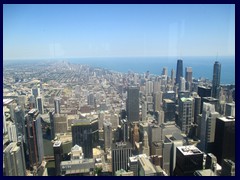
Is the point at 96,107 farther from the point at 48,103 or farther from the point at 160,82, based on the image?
the point at 160,82

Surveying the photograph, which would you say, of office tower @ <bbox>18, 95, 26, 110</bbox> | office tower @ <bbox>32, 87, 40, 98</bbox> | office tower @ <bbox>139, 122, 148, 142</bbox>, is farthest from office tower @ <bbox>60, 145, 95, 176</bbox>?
office tower @ <bbox>139, 122, 148, 142</bbox>

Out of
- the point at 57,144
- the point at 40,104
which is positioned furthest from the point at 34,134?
the point at 40,104

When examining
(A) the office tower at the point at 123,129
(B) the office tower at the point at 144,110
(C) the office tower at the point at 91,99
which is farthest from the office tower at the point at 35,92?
(B) the office tower at the point at 144,110

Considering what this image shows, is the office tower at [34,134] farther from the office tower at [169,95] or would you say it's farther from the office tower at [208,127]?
the office tower at [169,95]

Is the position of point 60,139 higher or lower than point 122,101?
lower

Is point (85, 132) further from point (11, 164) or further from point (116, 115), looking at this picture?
point (11, 164)
